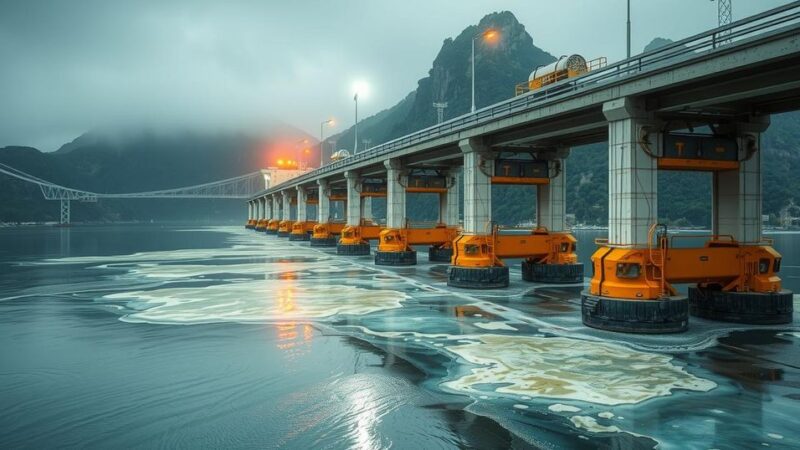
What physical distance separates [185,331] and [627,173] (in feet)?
47.1

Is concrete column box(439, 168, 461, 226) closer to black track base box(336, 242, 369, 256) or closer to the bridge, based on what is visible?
black track base box(336, 242, 369, 256)

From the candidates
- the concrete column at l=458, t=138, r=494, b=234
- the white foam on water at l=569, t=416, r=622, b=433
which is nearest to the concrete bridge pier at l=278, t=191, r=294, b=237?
the concrete column at l=458, t=138, r=494, b=234

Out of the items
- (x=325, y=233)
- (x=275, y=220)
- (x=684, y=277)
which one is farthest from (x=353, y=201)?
(x=275, y=220)

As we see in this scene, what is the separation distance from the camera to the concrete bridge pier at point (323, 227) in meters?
69.6

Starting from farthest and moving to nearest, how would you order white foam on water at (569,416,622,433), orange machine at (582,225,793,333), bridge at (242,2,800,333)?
orange machine at (582,225,793,333) < bridge at (242,2,800,333) < white foam on water at (569,416,622,433)

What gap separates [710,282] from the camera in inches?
740

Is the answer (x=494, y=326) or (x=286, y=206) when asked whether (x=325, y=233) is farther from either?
(x=494, y=326)

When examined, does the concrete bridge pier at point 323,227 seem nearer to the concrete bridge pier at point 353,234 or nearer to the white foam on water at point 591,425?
the concrete bridge pier at point 353,234

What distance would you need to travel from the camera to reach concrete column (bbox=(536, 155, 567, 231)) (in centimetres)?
3061

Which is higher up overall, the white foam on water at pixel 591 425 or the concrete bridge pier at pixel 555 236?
the concrete bridge pier at pixel 555 236

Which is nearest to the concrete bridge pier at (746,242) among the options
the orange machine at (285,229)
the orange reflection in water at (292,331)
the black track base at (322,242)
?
the orange reflection in water at (292,331)

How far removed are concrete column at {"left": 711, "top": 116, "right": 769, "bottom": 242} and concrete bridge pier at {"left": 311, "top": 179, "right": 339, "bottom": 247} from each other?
5384 centimetres

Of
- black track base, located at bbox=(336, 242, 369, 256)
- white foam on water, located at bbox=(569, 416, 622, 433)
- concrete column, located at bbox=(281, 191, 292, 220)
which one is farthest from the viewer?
concrete column, located at bbox=(281, 191, 292, 220)

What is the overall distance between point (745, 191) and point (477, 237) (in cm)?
1262
